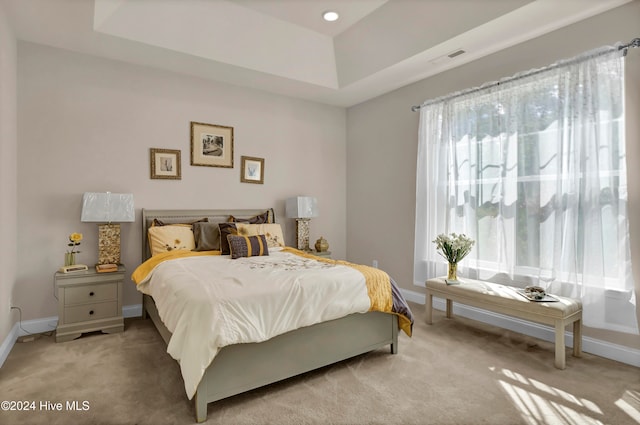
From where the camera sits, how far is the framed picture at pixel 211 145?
4.21 meters

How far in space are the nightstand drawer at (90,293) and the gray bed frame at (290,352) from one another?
903mm

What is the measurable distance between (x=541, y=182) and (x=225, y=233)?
122 inches

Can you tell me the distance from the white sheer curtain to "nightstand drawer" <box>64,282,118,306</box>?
3328mm

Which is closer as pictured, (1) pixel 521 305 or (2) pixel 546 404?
(2) pixel 546 404

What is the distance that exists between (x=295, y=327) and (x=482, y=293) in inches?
70.4

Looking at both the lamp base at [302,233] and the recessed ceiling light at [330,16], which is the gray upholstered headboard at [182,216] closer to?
the lamp base at [302,233]

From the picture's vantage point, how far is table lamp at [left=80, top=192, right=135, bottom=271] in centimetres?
329

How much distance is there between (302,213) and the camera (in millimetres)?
4586

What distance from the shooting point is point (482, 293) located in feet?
10.2

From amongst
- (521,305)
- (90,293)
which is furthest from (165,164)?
(521,305)

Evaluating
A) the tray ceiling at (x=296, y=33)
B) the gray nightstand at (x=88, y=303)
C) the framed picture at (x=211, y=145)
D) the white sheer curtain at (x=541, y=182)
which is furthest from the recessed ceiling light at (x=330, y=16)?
the gray nightstand at (x=88, y=303)

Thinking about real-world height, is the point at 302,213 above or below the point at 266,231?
above

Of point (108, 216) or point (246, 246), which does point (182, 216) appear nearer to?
point (108, 216)

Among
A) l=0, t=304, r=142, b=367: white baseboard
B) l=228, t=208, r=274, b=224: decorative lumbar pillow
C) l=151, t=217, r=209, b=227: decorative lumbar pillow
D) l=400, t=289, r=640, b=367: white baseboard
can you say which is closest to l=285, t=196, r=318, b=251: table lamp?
l=228, t=208, r=274, b=224: decorative lumbar pillow
